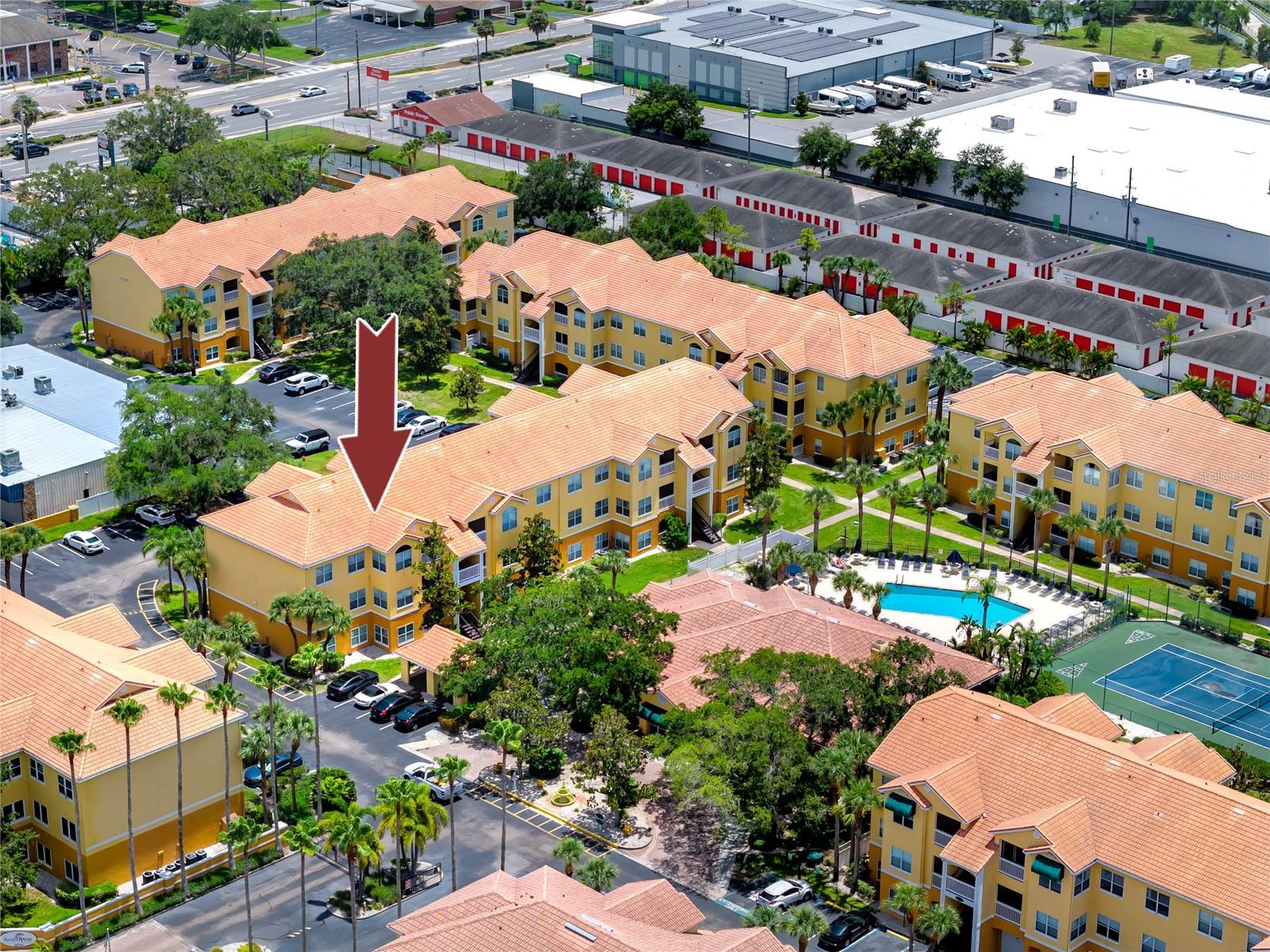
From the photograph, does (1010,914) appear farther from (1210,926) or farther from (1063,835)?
(1210,926)

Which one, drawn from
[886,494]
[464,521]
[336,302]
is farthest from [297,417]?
[886,494]

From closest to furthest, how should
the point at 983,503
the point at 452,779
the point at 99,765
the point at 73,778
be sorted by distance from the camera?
the point at 452,779
the point at 73,778
the point at 99,765
the point at 983,503

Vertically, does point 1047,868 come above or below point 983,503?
below

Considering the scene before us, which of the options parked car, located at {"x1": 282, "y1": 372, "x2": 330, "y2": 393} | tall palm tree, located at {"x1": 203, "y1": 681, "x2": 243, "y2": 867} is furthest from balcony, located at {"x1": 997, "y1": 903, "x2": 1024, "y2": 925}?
parked car, located at {"x1": 282, "y1": 372, "x2": 330, "y2": 393}

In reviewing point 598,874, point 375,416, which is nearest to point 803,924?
point 598,874

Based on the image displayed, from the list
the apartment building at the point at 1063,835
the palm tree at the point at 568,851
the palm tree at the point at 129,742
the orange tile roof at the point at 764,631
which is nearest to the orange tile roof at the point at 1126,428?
the orange tile roof at the point at 764,631

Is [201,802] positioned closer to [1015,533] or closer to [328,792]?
[328,792]

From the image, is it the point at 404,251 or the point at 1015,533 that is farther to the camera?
the point at 404,251
